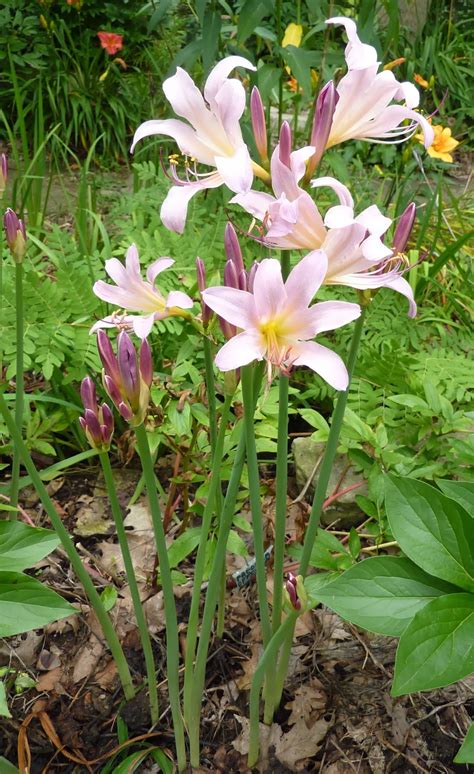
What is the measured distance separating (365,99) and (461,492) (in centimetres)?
68

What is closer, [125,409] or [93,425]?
[125,409]

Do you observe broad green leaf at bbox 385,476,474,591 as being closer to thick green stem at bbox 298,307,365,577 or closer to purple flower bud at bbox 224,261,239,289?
thick green stem at bbox 298,307,365,577

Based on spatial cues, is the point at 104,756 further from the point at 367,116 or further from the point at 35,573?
the point at 367,116

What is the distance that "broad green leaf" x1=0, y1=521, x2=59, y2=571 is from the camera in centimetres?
114

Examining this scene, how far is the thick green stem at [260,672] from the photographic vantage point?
1.08 metres

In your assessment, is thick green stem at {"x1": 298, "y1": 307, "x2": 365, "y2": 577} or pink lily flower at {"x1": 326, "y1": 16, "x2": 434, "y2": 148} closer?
pink lily flower at {"x1": 326, "y1": 16, "x2": 434, "y2": 148}

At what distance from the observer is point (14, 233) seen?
1205 millimetres

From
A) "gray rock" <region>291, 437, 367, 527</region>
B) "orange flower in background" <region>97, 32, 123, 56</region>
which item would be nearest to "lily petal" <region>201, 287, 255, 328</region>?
"gray rock" <region>291, 437, 367, 527</region>

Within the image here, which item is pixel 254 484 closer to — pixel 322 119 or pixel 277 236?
pixel 277 236

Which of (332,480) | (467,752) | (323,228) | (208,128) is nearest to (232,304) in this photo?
(323,228)

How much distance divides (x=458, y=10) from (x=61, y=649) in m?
6.45

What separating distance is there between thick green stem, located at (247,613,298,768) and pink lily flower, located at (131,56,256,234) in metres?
0.65

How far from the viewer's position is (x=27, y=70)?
15.7 ft

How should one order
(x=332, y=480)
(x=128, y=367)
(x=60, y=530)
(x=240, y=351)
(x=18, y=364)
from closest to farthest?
1. (x=240, y=351)
2. (x=128, y=367)
3. (x=60, y=530)
4. (x=18, y=364)
5. (x=332, y=480)
